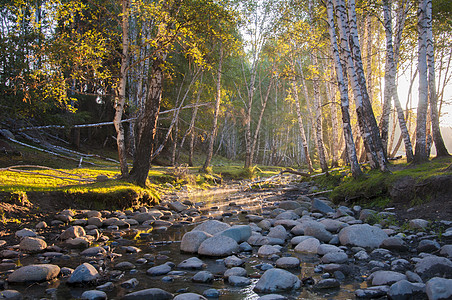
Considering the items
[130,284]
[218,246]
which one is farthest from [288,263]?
[130,284]

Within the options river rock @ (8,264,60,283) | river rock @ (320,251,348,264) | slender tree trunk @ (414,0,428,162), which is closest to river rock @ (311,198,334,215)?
river rock @ (320,251,348,264)

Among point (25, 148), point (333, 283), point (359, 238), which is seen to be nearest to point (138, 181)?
point (359, 238)

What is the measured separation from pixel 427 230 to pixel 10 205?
8.68 meters

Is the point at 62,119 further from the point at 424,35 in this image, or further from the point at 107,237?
the point at 424,35

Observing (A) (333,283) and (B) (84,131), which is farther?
(B) (84,131)

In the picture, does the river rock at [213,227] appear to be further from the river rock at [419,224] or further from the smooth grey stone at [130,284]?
the river rock at [419,224]

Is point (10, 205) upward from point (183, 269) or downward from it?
upward

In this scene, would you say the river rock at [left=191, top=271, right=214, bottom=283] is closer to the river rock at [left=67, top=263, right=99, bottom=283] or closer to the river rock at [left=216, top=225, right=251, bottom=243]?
the river rock at [left=67, top=263, right=99, bottom=283]

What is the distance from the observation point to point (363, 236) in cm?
583

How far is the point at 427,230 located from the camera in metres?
5.95

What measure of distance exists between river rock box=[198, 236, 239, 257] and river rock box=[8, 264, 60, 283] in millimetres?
2373

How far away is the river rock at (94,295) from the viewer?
3.56 meters

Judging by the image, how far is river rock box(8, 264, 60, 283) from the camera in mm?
4054

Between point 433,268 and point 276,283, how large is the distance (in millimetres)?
2071
